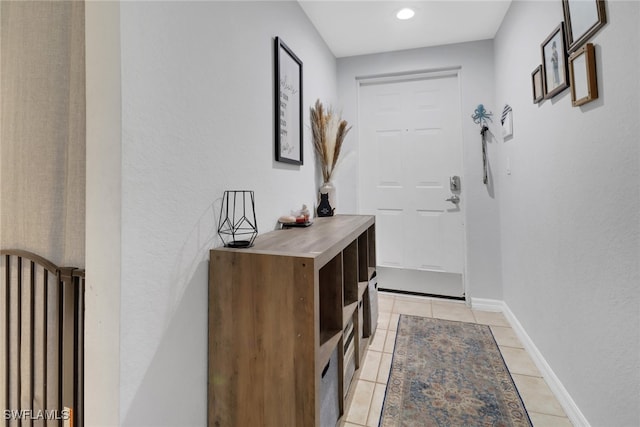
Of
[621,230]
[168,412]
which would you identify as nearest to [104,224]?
[168,412]

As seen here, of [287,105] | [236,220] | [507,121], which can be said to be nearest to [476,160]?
[507,121]

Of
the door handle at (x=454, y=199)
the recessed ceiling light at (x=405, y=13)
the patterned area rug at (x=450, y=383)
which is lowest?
the patterned area rug at (x=450, y=383)

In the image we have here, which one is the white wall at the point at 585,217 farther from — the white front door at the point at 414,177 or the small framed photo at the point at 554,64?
the white front door at the point at 414,177

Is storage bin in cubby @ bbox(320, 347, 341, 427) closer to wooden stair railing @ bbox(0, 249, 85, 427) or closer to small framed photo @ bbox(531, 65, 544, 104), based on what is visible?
wooden stair railing @ bbox(0, 249, 85, 427)

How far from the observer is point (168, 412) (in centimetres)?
95

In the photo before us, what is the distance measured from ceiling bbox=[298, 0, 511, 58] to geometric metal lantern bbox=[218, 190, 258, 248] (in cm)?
162

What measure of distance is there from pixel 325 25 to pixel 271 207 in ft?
→ 5.51

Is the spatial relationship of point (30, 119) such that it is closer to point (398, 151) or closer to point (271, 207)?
point (271, 207)

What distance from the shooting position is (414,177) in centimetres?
297

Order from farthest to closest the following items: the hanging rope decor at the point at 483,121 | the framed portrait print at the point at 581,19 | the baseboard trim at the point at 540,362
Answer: the hanging rope decor at the point at 483,121, the baseboard trim at the point at 540,362, the framed portrait print at the point at 581,19

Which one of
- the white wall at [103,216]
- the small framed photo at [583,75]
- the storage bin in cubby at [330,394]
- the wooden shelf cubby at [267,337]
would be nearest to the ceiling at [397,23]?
the small framed photo at [583,75]

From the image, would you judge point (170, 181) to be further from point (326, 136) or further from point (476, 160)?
point (476, 160)

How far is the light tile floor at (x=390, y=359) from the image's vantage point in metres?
1.46

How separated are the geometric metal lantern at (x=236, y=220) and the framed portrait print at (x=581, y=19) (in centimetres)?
144
